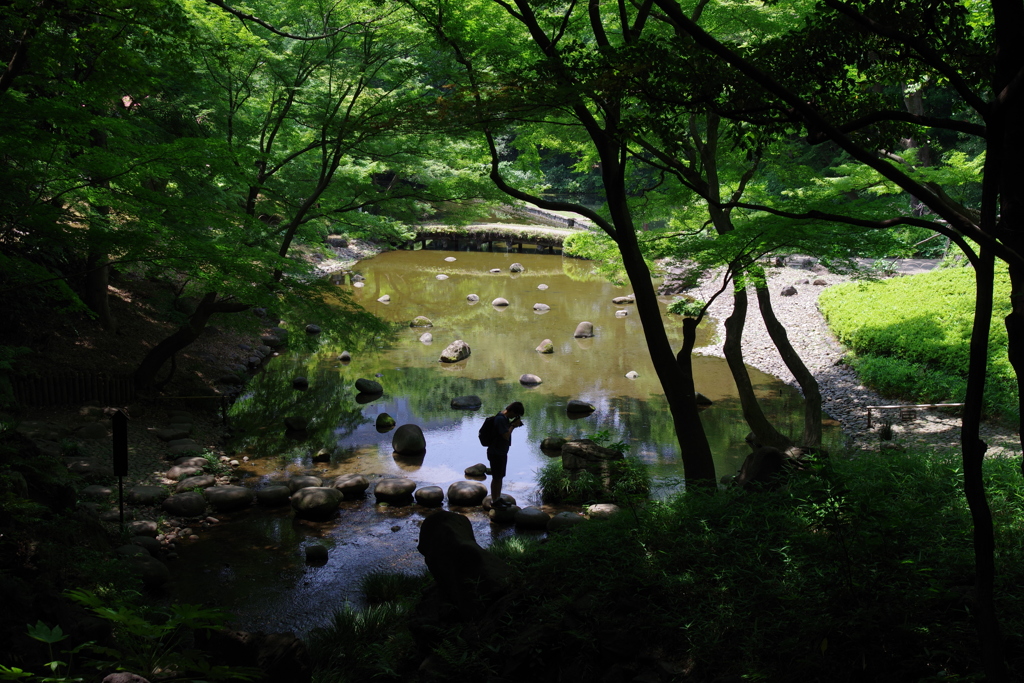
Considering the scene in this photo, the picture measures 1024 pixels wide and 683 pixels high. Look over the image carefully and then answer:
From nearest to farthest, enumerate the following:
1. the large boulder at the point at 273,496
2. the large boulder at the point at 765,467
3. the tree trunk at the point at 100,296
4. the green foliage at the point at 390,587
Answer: the large boulder at the point at 765,467 → the green foliage at the point at 390,587 → the large boulder at the point at 273,496 → the tree trunk at the point at 100,296

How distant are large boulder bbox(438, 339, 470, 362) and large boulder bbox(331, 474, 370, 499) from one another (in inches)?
295

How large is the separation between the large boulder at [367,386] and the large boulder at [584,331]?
6.52m

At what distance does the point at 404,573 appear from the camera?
701 centimetres

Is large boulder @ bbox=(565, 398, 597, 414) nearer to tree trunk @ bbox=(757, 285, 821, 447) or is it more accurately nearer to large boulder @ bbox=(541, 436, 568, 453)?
large boulder @ bbox=(541, 436, 568, 453)

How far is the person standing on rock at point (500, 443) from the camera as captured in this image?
825 centimetres

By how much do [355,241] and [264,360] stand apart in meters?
17.5

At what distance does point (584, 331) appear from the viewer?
19.1 meters

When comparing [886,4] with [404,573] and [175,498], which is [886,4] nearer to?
[404,573]

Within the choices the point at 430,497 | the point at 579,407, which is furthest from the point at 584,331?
the point at 430,497

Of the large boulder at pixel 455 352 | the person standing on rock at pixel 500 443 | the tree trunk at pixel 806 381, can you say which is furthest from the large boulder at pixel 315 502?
the large boulder at pixel 455 352

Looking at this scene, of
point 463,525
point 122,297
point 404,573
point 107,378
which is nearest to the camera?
point 463,525

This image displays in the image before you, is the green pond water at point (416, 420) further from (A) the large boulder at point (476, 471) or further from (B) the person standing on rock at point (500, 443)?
(B) the person standing on rock at point (500, 443)

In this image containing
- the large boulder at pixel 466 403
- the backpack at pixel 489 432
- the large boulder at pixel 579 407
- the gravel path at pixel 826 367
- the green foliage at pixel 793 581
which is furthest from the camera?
the large boulder at pixel 466 403

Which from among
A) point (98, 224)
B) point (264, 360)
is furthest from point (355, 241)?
point (98, 224)
